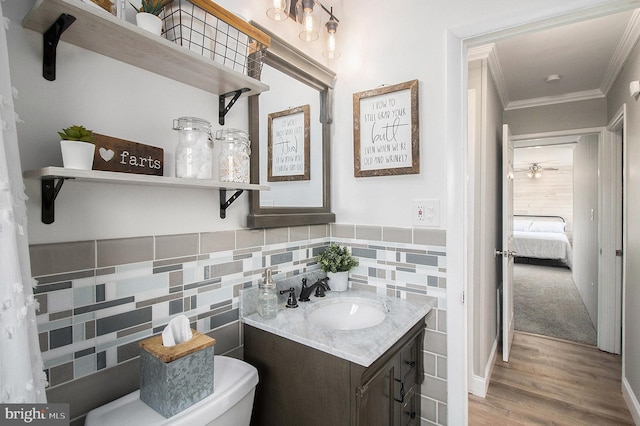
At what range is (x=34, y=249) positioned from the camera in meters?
0.75

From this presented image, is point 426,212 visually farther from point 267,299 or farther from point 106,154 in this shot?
point 106,154

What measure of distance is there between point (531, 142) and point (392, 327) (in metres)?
3.56

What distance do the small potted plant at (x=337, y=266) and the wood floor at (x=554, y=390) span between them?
52.6 inches

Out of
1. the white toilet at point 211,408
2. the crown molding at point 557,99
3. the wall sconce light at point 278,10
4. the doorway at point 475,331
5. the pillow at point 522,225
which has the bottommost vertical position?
the doorway at point 475,331

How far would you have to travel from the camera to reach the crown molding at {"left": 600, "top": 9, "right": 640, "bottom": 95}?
6.47 feet

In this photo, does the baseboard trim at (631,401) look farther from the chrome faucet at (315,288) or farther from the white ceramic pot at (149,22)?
the white ceramic pot at (149,22)

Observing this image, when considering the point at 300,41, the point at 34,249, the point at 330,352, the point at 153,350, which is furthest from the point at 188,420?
the point at 300,41

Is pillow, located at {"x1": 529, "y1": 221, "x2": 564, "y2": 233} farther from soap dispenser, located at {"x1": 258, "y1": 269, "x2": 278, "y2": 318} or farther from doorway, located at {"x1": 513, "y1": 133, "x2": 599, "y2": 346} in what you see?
soap dispenser, located at {"x1": 258, "y1": 269, "x2": 278, "y2": 318}

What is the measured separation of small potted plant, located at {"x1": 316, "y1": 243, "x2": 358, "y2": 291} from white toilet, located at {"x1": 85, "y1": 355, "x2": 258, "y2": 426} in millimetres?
700

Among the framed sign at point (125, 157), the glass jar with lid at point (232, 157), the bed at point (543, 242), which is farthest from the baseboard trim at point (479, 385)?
the bed at point (543, 242)

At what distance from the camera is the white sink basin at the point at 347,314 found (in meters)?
1.42

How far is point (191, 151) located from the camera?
944mm

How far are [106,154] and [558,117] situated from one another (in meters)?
4.00

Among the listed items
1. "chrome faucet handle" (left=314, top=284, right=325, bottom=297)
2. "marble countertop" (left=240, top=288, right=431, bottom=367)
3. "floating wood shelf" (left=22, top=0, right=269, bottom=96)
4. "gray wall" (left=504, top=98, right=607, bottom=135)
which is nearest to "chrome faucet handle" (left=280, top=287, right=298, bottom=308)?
"marble countertop" (left=240, top=288, right=431, bottom=367)
